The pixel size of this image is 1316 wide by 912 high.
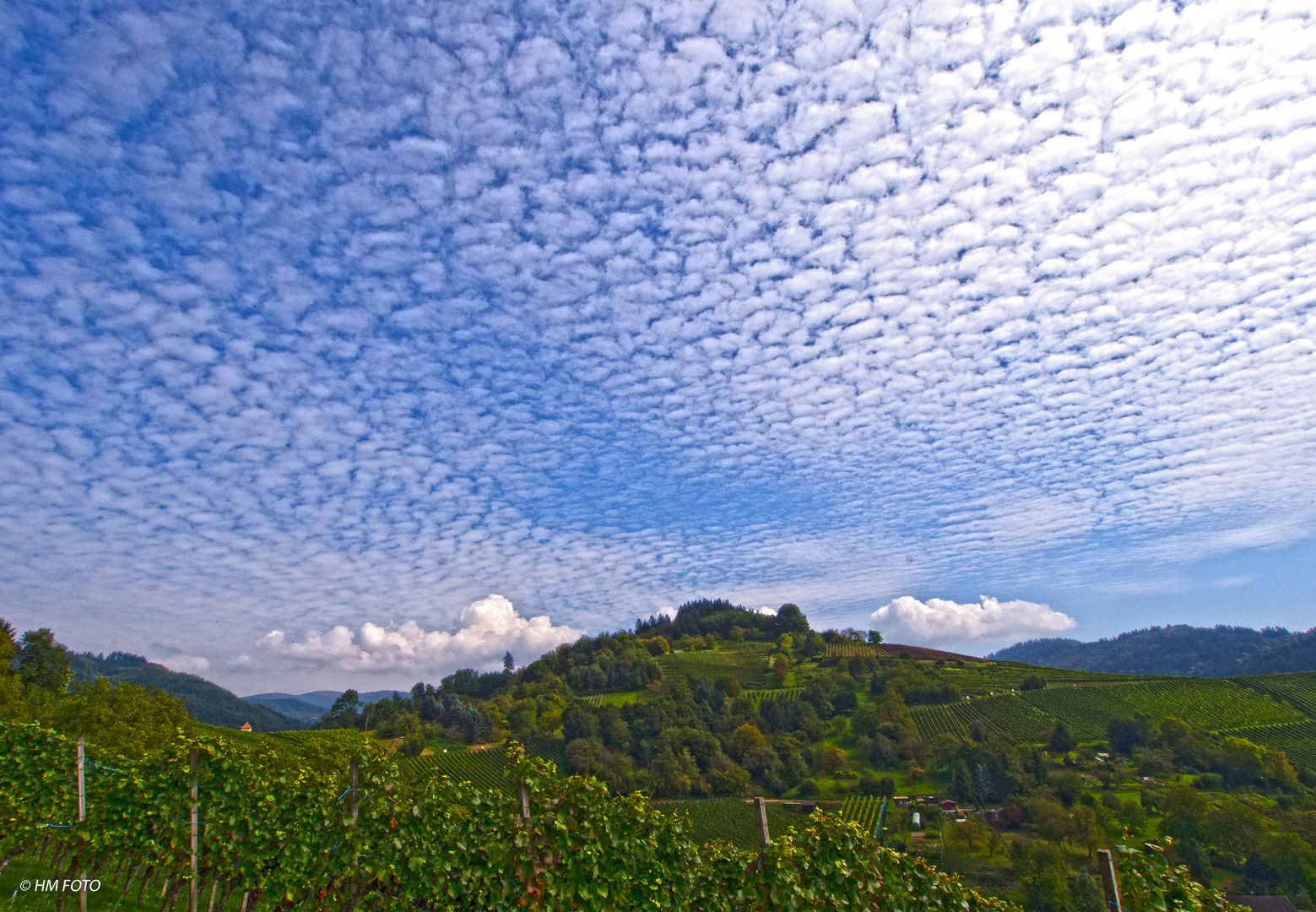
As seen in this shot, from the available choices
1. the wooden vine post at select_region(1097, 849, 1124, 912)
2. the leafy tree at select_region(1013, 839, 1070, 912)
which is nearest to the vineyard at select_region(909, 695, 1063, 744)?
the leafy tree at select_region(1013, 839, 1070, 912)

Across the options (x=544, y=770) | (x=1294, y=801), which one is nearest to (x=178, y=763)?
(x=544, y=770)

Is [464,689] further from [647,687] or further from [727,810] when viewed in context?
[727,810]

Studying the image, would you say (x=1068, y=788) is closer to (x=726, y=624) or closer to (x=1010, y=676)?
(x=1010, y=676)

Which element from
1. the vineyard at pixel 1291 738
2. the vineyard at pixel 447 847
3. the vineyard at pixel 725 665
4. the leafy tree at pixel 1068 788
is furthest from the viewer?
the vineyard at pixel 725 665

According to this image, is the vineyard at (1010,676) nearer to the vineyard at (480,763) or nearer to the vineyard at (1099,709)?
the vineyard at (1099,709)

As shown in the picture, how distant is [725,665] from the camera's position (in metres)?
124

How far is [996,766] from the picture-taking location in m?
69.8

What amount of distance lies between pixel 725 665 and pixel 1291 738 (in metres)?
78.9

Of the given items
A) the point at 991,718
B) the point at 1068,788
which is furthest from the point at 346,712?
the point at 1068,788

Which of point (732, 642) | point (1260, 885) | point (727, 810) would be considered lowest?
point (1260, 885)

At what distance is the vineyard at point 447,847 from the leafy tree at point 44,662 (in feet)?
169

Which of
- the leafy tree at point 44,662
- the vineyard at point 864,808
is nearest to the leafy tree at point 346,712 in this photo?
the leafy tree at point 44,662

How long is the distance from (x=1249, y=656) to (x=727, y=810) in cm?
18679

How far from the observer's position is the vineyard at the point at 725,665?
117 m
